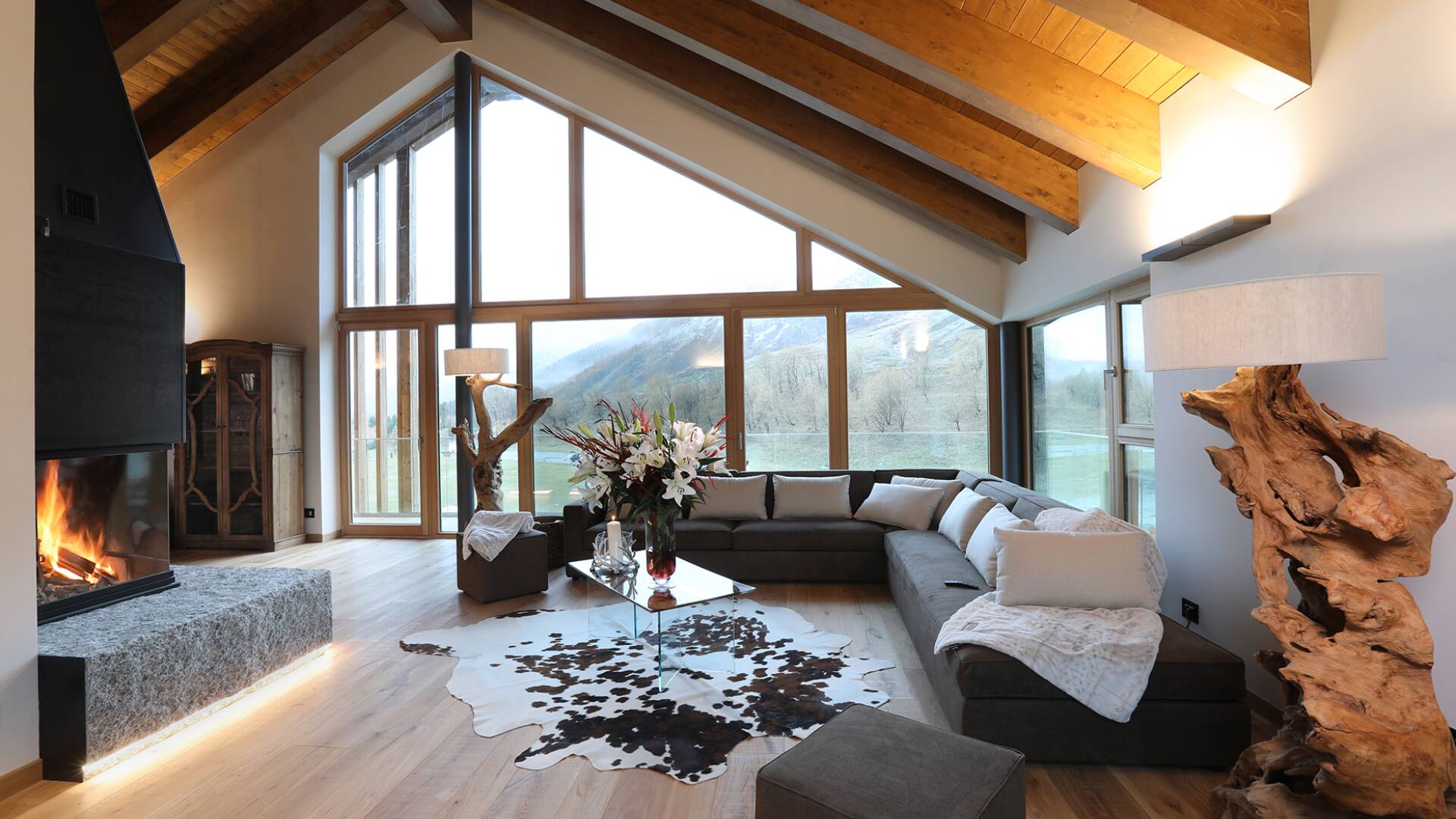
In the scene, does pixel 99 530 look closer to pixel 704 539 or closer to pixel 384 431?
pixel 704 539

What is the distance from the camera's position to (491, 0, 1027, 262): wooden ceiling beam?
5.31 m

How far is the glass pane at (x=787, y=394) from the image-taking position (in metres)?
6.80

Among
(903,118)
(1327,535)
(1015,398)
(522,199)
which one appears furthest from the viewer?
(522,199)

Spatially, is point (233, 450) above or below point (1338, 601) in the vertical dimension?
above

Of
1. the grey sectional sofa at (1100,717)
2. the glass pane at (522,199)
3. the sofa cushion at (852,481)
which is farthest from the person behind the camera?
the glass pane at (522,199)

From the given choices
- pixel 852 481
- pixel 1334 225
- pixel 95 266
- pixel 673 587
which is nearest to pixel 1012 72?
pixel 1334 225

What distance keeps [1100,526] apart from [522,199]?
5.83m

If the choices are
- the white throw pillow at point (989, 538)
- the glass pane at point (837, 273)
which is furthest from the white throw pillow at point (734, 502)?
the glass pane at point (837, 273)

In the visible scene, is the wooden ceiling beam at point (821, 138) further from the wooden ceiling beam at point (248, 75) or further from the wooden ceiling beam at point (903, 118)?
the wooden ceiling beam at point (248, 75)

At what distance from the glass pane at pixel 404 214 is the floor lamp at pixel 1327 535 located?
21.7 ft

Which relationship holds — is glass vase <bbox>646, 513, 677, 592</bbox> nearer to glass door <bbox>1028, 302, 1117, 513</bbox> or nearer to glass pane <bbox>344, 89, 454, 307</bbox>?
glass door <bbox>1028, 302, 1117, 513</bbox>

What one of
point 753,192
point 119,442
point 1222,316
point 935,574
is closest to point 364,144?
point 753,192

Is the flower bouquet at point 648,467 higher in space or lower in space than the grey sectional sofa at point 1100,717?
higher

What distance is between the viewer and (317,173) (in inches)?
278
